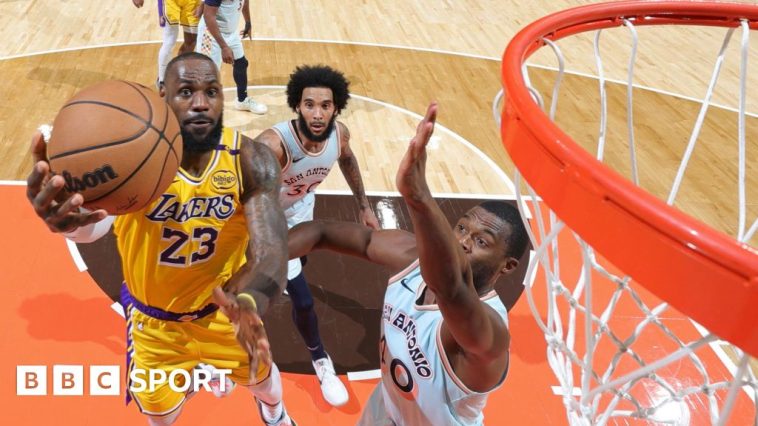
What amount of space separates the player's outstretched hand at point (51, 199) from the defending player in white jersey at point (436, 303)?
32.4 inches

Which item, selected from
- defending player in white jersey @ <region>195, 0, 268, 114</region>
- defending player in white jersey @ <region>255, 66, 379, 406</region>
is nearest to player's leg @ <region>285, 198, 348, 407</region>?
defending player in white jersey @ <region>255, 66, 379, 406</region>

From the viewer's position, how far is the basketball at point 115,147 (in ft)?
6.97

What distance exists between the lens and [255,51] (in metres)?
8.52

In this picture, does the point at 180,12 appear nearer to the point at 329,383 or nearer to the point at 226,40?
the point at 226,40

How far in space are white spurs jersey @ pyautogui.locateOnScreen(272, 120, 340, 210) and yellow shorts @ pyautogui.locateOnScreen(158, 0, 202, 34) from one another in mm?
3405

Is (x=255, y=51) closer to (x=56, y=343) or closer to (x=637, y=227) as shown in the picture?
(x=56, y=343)

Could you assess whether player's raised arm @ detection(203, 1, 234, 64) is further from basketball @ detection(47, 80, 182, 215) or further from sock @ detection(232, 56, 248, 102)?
basketball @ detection(47, 80, 182, 215)

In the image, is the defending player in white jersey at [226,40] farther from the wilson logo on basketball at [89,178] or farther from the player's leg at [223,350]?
the wilson logo on basketball at [89,178]

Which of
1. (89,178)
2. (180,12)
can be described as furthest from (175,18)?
(89,178)

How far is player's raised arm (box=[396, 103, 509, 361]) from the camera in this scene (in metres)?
1.60

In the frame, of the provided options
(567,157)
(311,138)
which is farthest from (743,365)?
(311,138)

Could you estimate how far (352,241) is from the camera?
2.71 meters

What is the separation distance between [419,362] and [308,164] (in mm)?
1757

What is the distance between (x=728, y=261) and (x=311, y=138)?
283 centimetres
